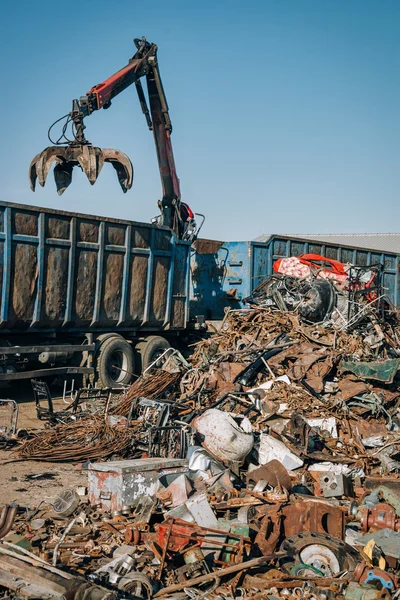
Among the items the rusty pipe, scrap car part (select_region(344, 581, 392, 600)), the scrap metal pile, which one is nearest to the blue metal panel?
the scrap metal pile

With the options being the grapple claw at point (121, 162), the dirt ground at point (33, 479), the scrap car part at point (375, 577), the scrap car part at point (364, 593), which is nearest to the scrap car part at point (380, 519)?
the scrap car part at point (375, 577)

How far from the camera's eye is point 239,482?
6.27 m

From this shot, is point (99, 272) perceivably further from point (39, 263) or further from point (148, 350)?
point (148, 350)

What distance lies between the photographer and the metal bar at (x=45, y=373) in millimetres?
9422

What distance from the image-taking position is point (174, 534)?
4.54m

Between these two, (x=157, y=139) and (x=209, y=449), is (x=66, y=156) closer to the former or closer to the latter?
(x=157, y=139)

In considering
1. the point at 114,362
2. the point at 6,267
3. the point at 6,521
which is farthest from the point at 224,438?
the point at 114,362

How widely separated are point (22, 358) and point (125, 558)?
5.93 m

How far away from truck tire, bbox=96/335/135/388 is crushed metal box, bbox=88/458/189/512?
4971 mm

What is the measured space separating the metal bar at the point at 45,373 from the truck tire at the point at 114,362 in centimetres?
26

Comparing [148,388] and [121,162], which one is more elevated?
[121,162]

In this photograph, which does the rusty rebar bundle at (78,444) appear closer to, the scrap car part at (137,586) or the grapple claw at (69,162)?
the scrap car part at (137,586)

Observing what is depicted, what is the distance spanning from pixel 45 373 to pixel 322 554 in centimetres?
627

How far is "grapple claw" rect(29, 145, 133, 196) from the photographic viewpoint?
1061 centimetres
